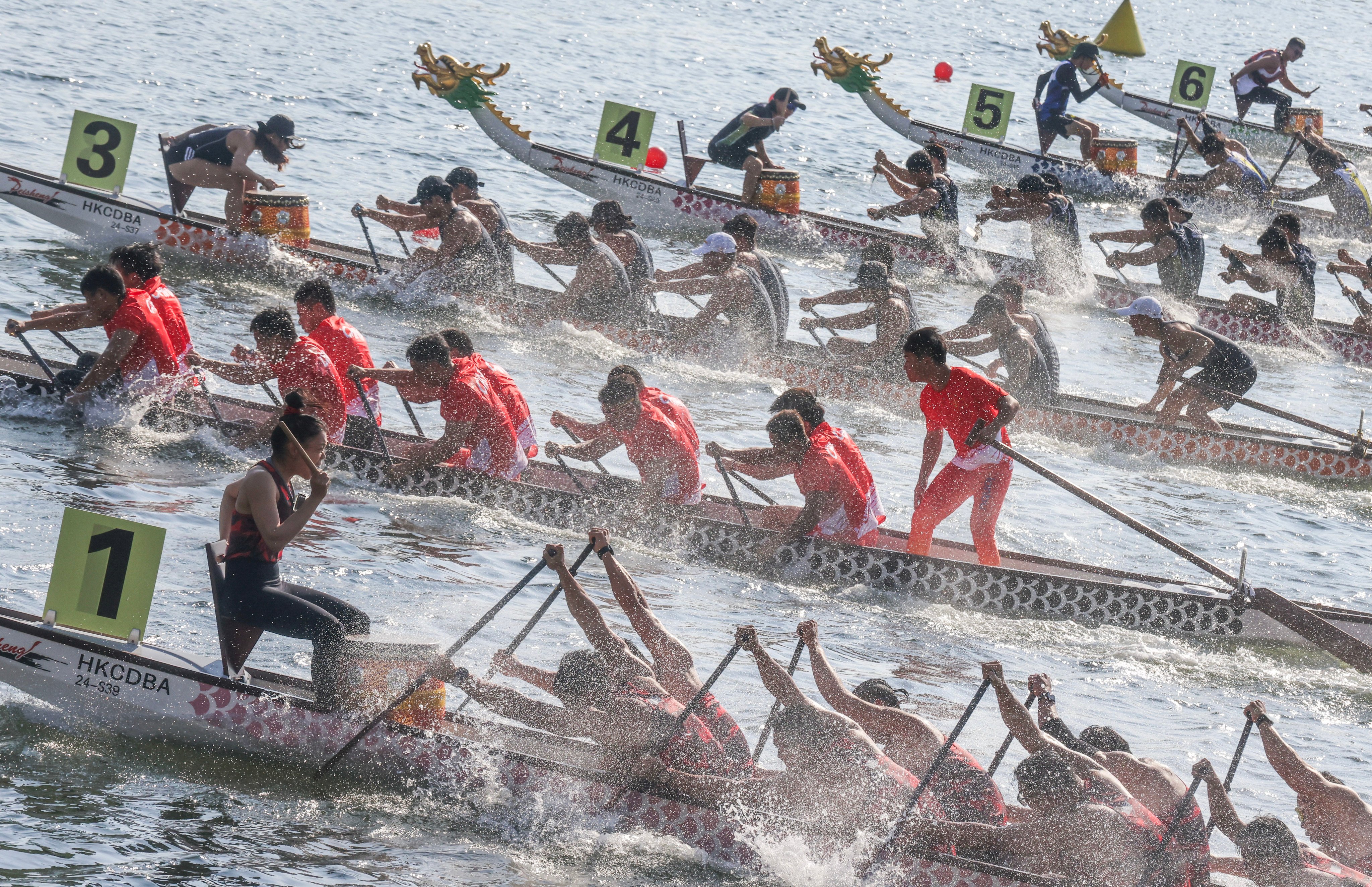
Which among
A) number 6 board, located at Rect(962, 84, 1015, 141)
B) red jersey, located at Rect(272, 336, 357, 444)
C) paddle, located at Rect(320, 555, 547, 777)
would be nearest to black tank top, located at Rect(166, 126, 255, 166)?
red jersey, located at Rect(272, 336, 357, 444)

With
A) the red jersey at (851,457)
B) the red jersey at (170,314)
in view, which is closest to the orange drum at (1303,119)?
the red jersey at (851,457)

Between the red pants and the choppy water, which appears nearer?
the choppy water

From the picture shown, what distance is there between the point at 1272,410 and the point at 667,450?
6.36 meters

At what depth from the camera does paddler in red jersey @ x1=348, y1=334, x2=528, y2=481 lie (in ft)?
33.8

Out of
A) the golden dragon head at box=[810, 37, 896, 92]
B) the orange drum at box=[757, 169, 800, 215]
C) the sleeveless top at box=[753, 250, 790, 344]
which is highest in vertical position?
the golden dragon head at box=[810, 37, 896, 92]

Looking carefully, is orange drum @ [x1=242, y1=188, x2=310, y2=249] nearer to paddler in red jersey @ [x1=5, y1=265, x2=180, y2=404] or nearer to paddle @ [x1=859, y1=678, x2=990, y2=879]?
paddler in red jersey @ [x1=5, y1=265, x2=180, y2=404]

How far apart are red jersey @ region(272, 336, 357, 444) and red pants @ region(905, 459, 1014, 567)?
444 centimetres

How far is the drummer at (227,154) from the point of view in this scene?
15961 mm

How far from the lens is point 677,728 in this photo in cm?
693

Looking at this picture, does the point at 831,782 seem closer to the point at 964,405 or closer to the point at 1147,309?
the point at 964,405

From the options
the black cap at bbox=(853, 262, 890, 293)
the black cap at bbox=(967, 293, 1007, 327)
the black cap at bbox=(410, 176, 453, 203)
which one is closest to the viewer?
the black cap at bbox=(967, 293, 1007, 327)

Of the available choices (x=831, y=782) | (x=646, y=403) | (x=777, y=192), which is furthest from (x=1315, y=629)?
(x=777, y=192)

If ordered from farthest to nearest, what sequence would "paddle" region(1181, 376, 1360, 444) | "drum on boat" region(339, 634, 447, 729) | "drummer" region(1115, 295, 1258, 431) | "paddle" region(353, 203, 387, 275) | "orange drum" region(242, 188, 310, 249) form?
"orange drum" region(242, 188, 310, 249)
"paddle" region(353, 203, 387, 275)
"drummer" region(1115, 295, 1258, 431)
"paddle" region(1181, 376, 1360, 444)
"drum on boat" region(339, 634, 447, 729)

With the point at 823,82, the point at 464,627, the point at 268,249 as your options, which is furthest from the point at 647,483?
the point at 823,82
